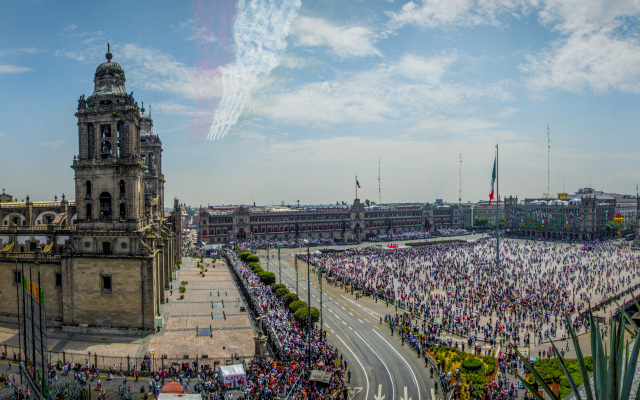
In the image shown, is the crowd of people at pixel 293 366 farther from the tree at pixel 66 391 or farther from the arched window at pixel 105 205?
the arched window at pixel 105 205

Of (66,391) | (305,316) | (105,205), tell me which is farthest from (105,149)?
(305,316)

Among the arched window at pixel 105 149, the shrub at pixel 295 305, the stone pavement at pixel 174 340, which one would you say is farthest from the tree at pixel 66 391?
the shrub at pixel 295 305

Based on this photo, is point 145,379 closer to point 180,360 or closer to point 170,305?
point 180,360

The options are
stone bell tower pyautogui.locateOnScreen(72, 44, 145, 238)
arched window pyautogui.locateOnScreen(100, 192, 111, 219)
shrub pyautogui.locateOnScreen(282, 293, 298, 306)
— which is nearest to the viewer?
stone bell tower pyautogui.locateOnScreen(72, 44, 145, 238)

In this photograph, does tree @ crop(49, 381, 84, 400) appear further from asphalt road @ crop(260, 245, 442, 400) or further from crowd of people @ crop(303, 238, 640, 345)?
crowd of people @ crop(303, 238, 640, 345)

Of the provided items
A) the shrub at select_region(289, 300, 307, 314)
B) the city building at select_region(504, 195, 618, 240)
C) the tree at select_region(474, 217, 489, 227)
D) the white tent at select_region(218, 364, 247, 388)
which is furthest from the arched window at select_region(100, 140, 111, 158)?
the tree at select_region(474, 217, 489, 227)

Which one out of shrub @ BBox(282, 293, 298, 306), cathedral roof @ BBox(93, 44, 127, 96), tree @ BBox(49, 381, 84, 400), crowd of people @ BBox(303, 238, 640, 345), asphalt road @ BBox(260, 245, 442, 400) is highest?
cathedral roof @ BBox(93, 44, 127, 96)

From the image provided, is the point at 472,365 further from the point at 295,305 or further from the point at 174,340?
the point at 174,340
